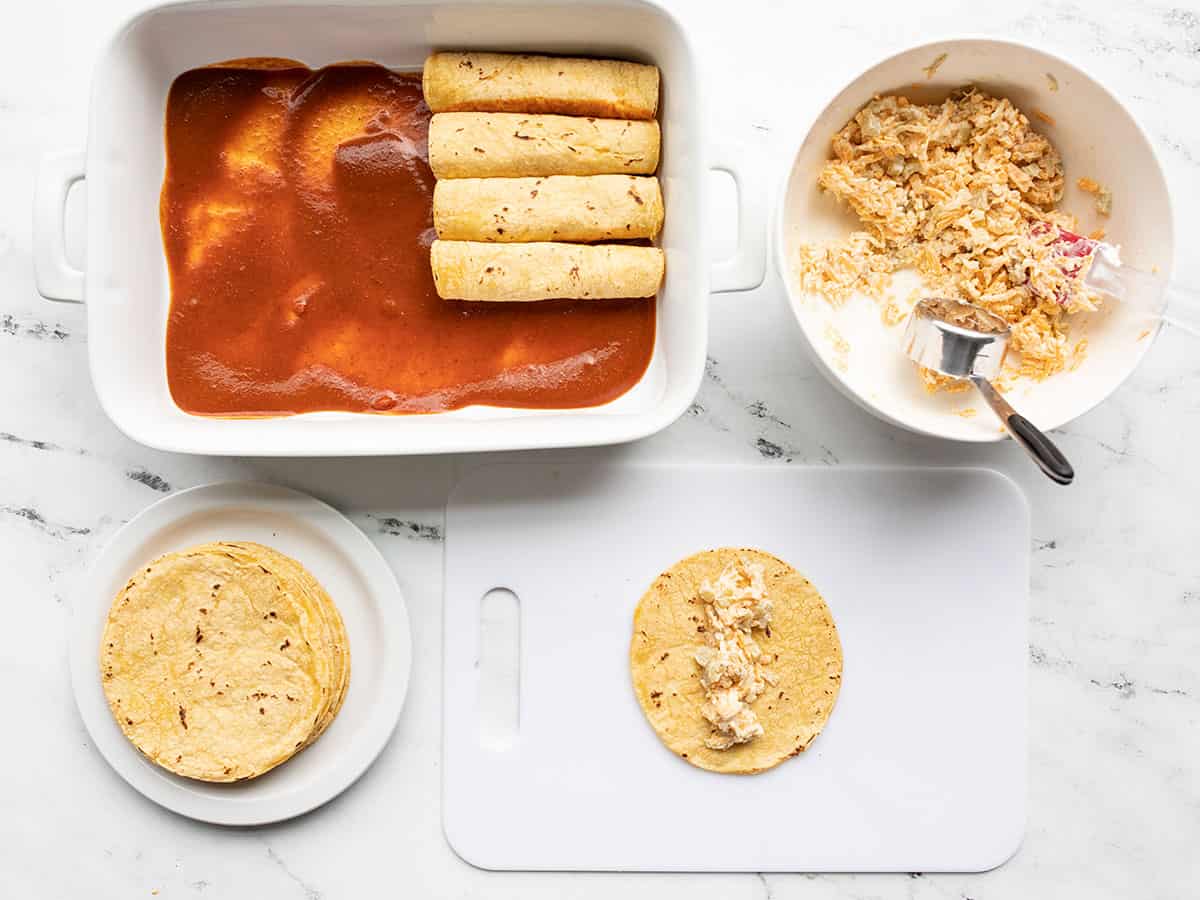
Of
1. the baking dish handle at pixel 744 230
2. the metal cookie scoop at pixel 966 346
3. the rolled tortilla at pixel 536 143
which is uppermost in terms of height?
the rolled tortilla at pixel 536 143

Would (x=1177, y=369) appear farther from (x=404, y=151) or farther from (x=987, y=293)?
(x=404, y=151)

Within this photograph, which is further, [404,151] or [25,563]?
[25,563]

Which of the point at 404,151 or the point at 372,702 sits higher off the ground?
the point at 404,151

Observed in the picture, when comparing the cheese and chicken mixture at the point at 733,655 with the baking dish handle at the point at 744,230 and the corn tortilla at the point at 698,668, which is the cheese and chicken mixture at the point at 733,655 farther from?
the baking dish handle at the point at 744,230

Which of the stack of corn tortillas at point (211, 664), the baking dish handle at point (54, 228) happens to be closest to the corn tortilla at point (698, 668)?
the stack of corn tortillas at point (211, 664)

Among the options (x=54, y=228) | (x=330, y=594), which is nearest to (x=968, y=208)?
(x=330, y=594)

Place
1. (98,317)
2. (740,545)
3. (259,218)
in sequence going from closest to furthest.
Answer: (98,317)
(259,218)
(740,545)

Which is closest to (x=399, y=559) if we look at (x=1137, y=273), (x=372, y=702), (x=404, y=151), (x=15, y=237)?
(x=372, y=702)

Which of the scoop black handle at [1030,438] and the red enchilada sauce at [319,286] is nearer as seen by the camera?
the scoop black handle at [1030,438]
